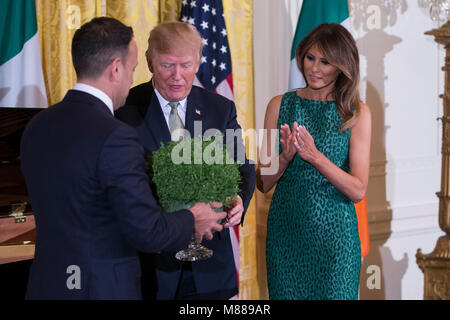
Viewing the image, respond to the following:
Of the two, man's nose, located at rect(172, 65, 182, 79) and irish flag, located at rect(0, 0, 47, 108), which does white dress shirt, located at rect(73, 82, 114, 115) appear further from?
irish flag, located at rect(0, 0, 47, 108)

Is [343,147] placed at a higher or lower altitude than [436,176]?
higher

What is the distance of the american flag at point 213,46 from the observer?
167 inches

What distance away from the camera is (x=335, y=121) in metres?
2.96

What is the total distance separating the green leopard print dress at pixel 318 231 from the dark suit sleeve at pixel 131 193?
4.18 ft

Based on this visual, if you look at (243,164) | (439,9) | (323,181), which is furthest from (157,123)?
(439,9)

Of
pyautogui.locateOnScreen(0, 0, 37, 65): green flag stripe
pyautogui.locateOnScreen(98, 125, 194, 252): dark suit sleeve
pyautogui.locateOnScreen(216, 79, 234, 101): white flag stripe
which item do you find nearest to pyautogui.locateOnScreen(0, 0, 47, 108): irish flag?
pyautogui.locateOnScreen(0, 0, 37, 65): green flag stripe

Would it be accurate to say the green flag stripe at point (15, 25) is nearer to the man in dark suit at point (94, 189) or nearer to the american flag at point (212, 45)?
the american flag at point (212, 45)

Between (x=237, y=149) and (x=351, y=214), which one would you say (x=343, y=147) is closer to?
(x=351, y=214)

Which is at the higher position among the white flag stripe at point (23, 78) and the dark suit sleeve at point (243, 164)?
the white flag stripe at point (23, 78)

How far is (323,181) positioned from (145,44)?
2.00m

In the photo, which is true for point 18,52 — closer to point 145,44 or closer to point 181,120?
point 145,44

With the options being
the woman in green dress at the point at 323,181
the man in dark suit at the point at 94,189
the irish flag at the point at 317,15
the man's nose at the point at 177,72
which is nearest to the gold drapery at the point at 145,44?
the irish flag at the point at 317,15
